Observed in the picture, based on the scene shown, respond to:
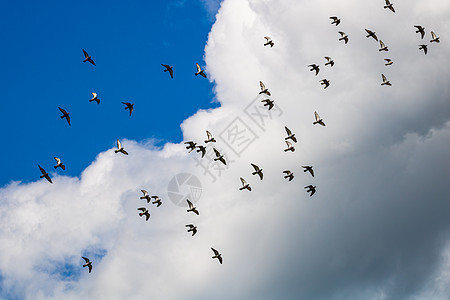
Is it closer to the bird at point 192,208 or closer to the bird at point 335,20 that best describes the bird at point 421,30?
the bird at point 335,20

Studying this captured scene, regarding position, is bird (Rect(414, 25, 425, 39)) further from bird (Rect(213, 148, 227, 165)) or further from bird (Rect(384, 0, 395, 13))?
bird (Rect(213, 148, 227, 165))

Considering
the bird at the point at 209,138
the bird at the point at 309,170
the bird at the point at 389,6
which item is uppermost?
the bird at the point at 389,6

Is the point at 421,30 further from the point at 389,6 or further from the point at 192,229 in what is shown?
the point at 192,229

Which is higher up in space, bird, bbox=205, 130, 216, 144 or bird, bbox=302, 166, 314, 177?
bird, bbox=205, 130, 216, 144

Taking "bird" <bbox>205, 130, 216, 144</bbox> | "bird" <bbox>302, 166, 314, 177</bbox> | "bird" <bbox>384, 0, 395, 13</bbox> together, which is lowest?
"bird" <bbox>302, 166, 314, 177</bbox>

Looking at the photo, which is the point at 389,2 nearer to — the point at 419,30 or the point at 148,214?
the point at 419,30

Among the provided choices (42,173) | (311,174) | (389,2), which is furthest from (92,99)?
(389,2)

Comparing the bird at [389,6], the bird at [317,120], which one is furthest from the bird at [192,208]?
the bird at [389,6]

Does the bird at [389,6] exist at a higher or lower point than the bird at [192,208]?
higher

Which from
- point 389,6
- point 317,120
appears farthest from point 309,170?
point 389,6

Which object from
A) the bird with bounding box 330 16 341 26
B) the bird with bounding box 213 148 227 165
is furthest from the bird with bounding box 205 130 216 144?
the bird with bounding box 330 16 341 26

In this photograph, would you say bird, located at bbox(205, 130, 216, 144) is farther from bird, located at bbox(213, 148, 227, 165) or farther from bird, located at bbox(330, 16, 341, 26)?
bird, located at bbox(330, 16, 341, 26)

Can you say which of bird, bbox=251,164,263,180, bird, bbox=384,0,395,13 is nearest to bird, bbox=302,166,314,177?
bird, bbox=251,164,263,180

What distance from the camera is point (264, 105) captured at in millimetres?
91188
